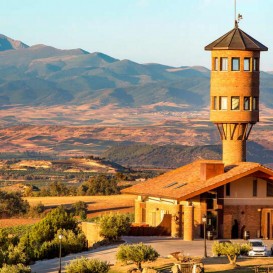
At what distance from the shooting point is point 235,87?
5506cm

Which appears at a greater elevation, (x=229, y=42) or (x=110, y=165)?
(x=229, y=42)

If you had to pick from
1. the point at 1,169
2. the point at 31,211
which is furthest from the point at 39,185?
the point at 31,211

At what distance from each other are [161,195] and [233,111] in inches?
247

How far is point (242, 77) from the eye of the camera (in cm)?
5500

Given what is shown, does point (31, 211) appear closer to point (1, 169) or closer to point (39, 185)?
point (39, 185)

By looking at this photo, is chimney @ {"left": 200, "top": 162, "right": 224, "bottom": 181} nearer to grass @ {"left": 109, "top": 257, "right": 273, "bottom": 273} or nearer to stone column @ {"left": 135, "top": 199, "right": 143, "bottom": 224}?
stone column @ {"left": 135, "top": 199, "right": 143, "bottom": 224}

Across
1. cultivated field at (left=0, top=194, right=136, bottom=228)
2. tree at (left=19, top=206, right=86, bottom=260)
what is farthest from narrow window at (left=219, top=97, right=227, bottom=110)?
cultivated field at (left=0, top=194, right=136, bottom=228)

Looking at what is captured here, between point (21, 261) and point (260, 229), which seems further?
point (260, 229)

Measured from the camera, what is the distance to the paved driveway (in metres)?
44.3

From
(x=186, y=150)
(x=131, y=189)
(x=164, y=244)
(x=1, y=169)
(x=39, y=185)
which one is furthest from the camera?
(x=186, y=150)

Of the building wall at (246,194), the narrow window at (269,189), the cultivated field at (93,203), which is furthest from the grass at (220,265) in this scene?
the cultivated field at (93,203)

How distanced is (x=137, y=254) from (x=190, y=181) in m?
13.7

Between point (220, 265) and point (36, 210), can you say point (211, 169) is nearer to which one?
point (220, 265)

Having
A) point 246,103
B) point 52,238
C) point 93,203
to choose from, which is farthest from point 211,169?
point 93,203
